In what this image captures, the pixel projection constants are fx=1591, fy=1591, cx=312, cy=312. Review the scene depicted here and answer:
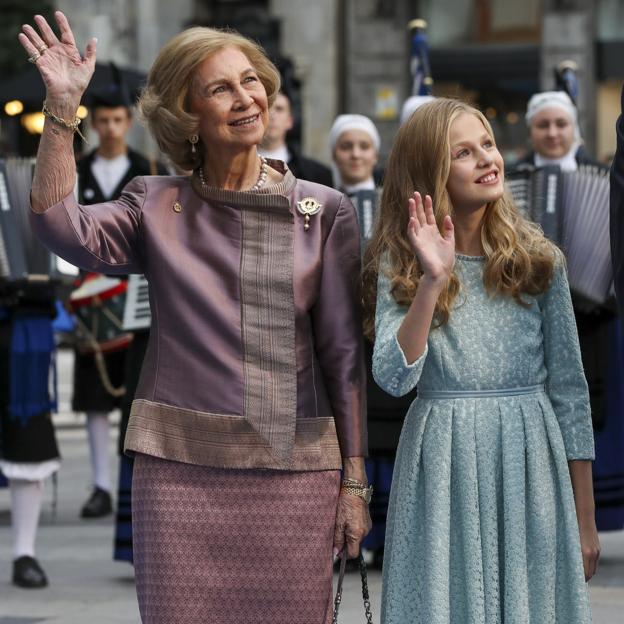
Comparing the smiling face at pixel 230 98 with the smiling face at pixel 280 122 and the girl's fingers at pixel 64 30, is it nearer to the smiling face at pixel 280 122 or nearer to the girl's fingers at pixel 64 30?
the girl's fingers at pixel 64 30

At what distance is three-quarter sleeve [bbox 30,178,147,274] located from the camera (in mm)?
3486

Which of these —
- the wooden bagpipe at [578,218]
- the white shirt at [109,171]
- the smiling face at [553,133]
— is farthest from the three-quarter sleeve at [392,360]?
the white shirt at [109,171]

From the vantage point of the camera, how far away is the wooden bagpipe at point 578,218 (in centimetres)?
617

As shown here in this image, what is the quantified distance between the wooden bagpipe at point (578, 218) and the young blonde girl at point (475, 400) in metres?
2.43

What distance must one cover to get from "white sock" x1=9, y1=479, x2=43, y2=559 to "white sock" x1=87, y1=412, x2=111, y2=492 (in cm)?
191

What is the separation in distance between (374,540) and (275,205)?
11.4ft

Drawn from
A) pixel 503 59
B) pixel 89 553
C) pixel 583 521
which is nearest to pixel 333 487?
pixel 583 521

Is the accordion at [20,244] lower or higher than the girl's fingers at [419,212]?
lower

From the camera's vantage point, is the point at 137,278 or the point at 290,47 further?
the point at 290,47

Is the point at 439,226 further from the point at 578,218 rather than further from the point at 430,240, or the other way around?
the point at 578,218

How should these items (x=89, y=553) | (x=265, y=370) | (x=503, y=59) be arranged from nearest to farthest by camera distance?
1. (x=265, y=370)
2. (x=89, y=553)
3. (x=503, y=59)

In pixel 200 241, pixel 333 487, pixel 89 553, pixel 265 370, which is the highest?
pixel 200 241

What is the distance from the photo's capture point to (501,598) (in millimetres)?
3602

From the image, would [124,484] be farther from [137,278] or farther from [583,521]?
[583,521]
